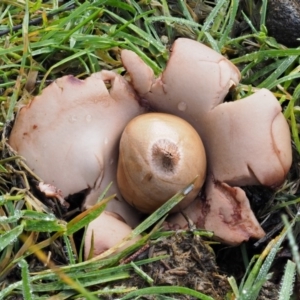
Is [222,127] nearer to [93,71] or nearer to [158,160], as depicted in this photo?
[158,160]

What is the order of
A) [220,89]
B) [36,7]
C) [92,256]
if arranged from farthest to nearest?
[36,7] → [220,89] → [92,256]

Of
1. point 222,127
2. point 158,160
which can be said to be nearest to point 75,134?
point 158,160

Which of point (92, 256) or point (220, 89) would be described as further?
point (220, 89)

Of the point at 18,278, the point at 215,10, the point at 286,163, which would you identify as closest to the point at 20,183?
the point at 18,278

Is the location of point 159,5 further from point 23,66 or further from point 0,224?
point 0,224

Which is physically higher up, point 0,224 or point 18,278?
point 0,224

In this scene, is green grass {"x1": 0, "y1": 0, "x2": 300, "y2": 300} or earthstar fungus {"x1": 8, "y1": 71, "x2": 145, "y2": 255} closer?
green grass {"x1": 0, "y1": 0, "x2": 300, "y2": 300}
